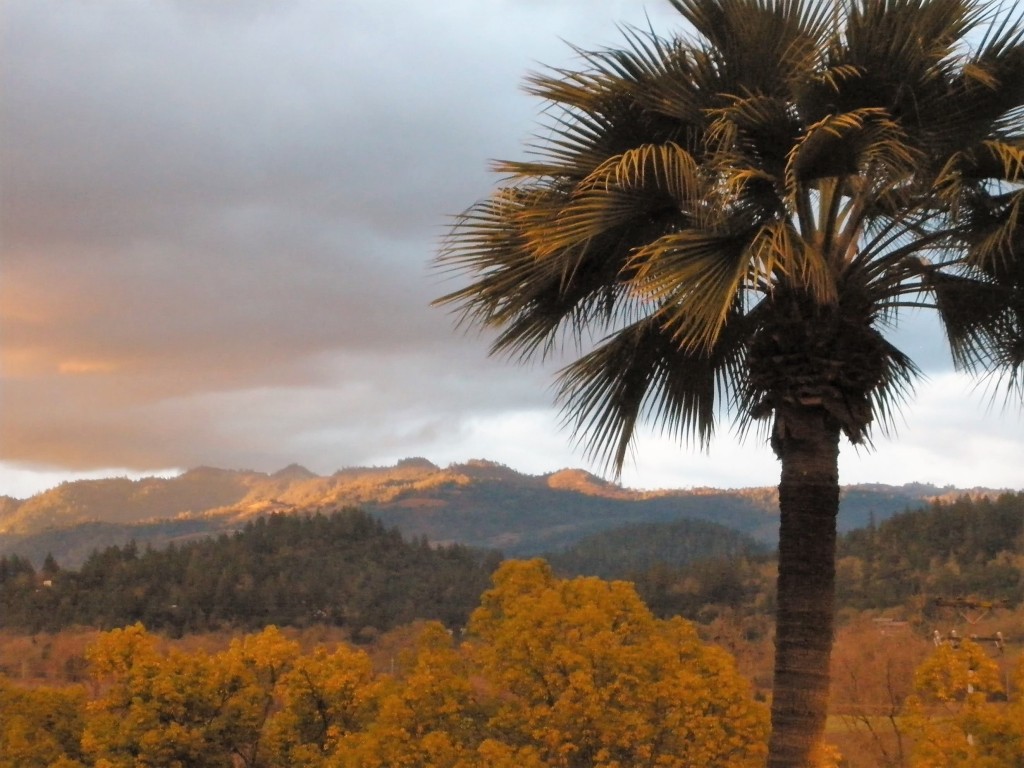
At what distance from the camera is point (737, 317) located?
8.70m

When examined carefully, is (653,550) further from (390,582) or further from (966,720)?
(966,720)

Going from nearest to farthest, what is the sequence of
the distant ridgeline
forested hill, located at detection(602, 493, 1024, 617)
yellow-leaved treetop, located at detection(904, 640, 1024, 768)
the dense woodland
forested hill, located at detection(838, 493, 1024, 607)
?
yellow-leaved treetop, located at detection(904, 640, 1024, 768) → the dense woodland → forested hill, located at detection(838, 493, 1024, 607) → forested hill, located at detection(602, 493, 1024, 617) → the distant ridgeline

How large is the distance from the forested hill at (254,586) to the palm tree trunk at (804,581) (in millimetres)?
71093

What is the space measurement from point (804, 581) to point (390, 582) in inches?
3869

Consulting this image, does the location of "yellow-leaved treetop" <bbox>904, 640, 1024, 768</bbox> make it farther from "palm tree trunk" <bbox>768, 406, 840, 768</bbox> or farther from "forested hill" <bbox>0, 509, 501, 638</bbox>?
"forested hill" <bbox>0, 509, 501, 638</bbox>

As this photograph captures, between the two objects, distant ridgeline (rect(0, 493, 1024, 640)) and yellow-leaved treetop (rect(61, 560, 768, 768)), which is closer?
yellow-leaved treetop (rect(61, 560, 768, 768))

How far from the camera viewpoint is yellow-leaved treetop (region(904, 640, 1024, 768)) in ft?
33.3

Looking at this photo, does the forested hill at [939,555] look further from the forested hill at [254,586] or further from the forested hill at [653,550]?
the forested hill at [653,550]

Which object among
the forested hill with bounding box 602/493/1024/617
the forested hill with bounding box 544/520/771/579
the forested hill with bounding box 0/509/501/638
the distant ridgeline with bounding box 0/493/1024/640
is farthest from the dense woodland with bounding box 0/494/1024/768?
the forested hill with bounding box 544/520/771/579

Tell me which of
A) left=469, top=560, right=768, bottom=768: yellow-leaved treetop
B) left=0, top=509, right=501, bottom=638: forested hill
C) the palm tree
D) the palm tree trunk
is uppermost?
the palm tree

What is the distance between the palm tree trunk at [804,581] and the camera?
25.2ft

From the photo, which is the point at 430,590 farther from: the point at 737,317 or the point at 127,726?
the point at 737,317

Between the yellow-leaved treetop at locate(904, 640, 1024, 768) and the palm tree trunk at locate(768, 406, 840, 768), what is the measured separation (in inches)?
117

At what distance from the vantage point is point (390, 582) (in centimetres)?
10425
